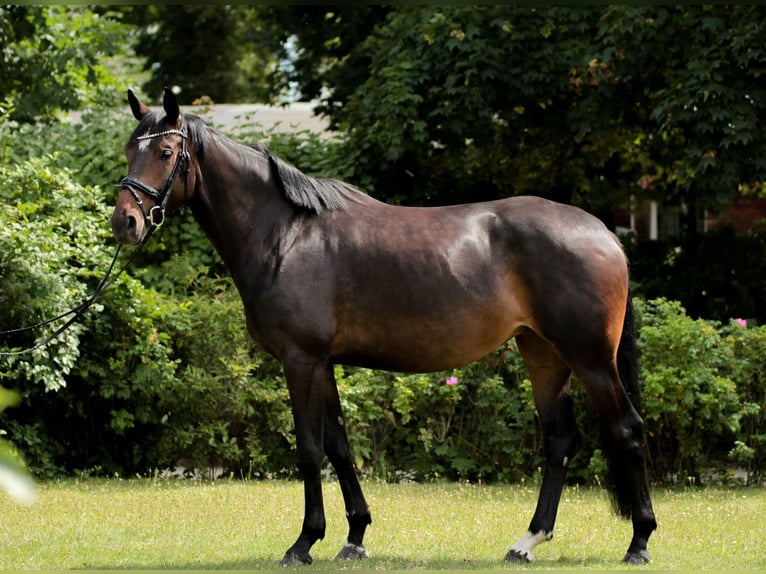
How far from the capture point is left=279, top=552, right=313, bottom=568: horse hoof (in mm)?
5270

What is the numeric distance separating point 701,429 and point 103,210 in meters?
5.88

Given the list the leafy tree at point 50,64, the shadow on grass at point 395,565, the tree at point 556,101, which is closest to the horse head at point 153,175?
the shadow on grass at point 395,565

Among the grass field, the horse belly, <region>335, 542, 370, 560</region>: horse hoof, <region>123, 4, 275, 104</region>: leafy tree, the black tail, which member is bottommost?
the grass field

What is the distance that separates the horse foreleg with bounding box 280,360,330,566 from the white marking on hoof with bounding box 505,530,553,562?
1.07 meters

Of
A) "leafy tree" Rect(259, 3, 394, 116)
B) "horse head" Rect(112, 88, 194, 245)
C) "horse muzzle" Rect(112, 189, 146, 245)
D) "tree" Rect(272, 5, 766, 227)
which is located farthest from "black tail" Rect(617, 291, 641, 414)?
"leafy tree" Rect(259, 3, 394, 116)

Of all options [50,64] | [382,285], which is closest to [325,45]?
[50,64]

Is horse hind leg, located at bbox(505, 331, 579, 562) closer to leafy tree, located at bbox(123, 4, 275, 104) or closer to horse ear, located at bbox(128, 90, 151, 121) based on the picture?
horse ear, located at bbox(128, 90, 151, 121)

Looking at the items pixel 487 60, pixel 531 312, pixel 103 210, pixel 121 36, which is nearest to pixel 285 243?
pixel 531 312

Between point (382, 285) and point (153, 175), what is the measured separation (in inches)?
54.2

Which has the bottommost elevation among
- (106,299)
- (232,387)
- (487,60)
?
(232,387)

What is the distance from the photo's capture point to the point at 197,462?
30.2 feet

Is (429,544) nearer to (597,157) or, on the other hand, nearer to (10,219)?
(10,219)

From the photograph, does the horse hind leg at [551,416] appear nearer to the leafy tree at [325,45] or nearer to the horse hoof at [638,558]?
the horse hoof at [638,558]

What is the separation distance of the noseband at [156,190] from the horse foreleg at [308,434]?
3.50 ft
